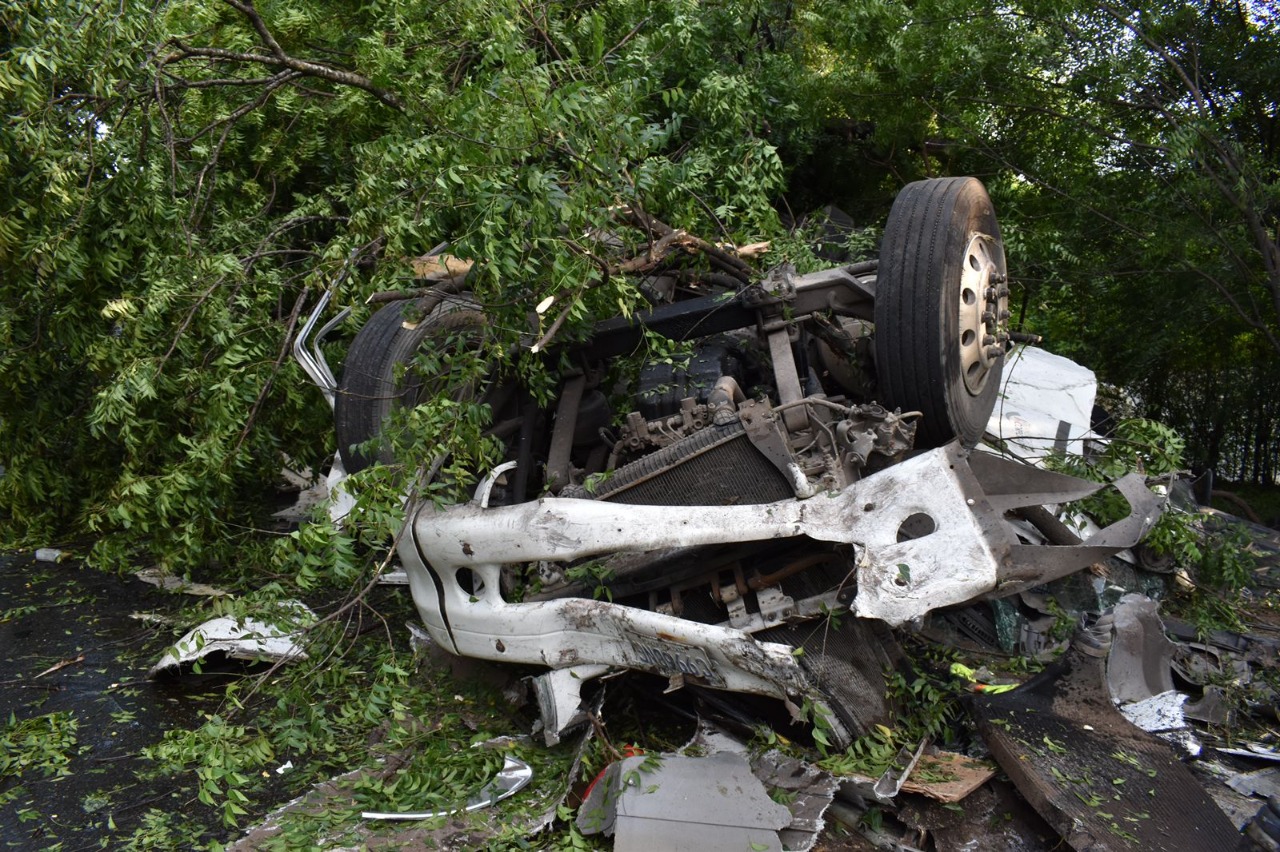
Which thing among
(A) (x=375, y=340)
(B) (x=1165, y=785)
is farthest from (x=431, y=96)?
(B) (x=1165, y=785)

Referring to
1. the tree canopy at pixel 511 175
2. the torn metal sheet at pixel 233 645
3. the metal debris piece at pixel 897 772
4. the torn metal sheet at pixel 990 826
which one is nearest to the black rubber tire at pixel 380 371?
the tree canopy at pixel 511 175

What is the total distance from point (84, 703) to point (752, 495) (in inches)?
115

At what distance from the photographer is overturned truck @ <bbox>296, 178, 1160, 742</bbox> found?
10.6 ft

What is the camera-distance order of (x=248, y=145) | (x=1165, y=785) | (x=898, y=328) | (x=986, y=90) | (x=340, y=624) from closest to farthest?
(x=1165, y=785) → (x=898, y=328) → (x=340, y=624) → (x=248, y=145) → (x=986, y=90)

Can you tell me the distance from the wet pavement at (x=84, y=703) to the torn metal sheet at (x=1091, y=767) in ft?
8.57

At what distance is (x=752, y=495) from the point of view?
11.4ft

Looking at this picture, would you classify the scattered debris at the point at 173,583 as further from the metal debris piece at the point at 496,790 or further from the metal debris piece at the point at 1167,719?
the metal debris piece at the point at 1167,719

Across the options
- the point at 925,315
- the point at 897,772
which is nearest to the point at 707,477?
the point at 925,315

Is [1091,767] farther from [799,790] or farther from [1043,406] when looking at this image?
[1043,406]

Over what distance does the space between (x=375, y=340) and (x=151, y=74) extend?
6.24 feet

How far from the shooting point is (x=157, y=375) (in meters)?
4.83

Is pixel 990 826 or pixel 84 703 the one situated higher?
pixel 84 703

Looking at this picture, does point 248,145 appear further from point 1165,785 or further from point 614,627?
point 1165,785

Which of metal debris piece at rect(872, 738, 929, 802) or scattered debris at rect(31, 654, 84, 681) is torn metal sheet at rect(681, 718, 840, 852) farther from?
scattered debris at rect(31, 654, 84, 681)
